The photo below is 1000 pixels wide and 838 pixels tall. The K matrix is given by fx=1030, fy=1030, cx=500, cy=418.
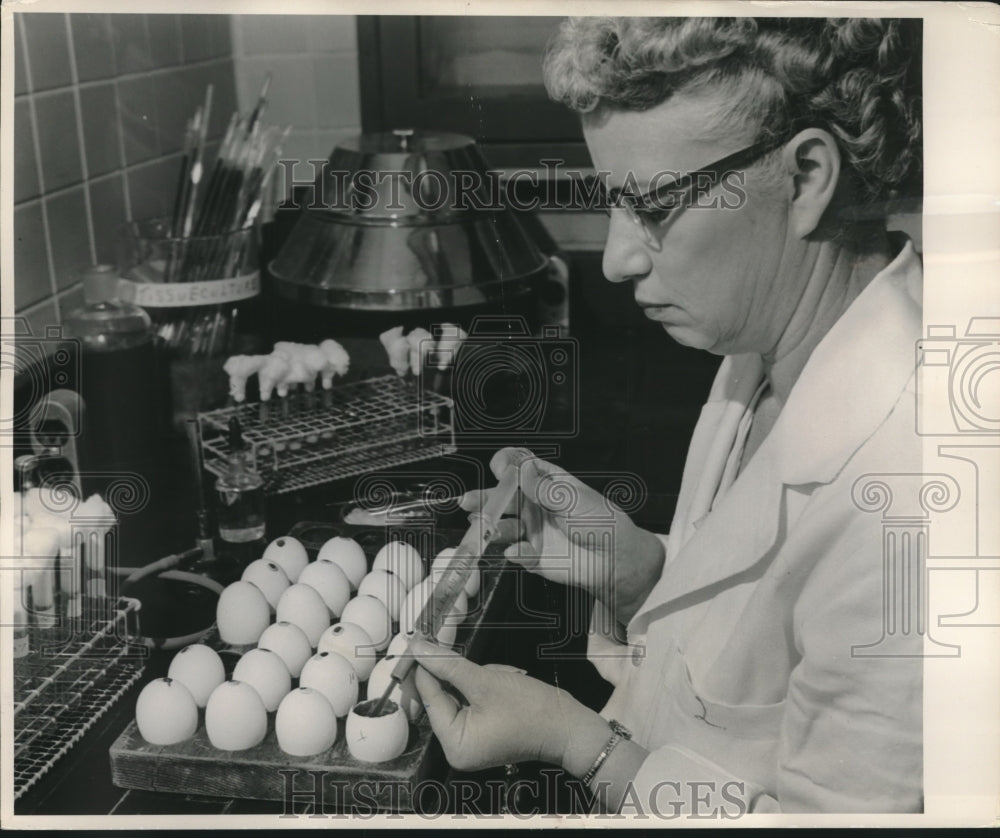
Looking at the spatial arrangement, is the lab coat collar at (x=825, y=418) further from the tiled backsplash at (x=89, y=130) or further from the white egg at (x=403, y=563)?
the tiled backsplash at (x=89, y=130)

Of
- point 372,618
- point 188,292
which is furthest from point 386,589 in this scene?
point 188,292

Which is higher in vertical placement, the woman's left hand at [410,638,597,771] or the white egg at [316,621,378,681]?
the white egg at [316,621,378,681]

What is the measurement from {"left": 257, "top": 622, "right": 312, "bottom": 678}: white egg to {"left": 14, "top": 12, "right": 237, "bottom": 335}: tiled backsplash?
0.41m

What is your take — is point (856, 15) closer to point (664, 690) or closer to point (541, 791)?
point (664, 690)

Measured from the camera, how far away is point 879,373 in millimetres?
870

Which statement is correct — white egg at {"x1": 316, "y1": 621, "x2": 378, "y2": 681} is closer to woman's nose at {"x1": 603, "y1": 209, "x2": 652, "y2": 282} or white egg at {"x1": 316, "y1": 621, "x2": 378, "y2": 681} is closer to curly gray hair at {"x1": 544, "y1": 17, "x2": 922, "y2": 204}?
woman's nose at {"x1": 603, "y1": 209, "x2": 652, "y2": 282}

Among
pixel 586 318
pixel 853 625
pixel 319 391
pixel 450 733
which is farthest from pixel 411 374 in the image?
pixel 853 625

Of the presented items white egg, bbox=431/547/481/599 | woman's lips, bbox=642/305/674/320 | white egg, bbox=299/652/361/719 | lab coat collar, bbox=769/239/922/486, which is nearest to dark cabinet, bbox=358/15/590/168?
woman's lips, bbox=642/305/674/320

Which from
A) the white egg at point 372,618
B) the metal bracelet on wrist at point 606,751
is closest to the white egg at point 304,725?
the white egg at point 372,618

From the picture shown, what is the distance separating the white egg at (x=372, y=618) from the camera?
0.98 m

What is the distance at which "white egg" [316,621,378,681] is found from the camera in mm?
949

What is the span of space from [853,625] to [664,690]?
176mm

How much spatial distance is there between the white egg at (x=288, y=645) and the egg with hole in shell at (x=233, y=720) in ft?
0.25

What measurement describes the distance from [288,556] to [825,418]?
56 centimetres
